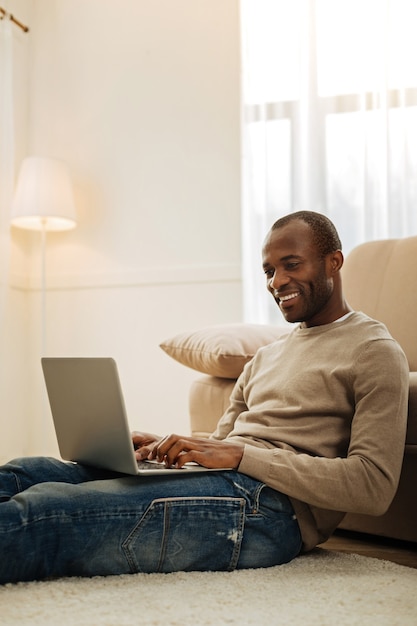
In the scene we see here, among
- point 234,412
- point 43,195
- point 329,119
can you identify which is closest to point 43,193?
point 43,195

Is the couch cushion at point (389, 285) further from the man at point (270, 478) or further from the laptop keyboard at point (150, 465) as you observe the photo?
the laptop keyboard at point (150, 465)

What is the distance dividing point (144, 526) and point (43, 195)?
94.3 inches

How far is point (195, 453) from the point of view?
1.42m

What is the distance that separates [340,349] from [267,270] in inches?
9.9

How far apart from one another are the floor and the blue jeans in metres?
0.32

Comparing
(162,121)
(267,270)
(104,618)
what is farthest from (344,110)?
(104,618)

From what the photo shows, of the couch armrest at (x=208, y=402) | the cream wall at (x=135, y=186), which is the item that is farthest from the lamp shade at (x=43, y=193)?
the couch armrest at (x=208, y=402)

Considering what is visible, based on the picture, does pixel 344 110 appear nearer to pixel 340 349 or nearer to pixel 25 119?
pixel 25 119

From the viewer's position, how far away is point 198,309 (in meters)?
3.56

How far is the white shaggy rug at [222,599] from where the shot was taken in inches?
46.1

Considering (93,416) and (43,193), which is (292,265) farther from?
(43,193)

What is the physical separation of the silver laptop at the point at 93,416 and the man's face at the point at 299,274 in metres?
0.40

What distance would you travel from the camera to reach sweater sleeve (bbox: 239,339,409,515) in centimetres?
138

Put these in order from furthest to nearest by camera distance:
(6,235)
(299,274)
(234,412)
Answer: (6,235) < (234,412) < (299,274)
